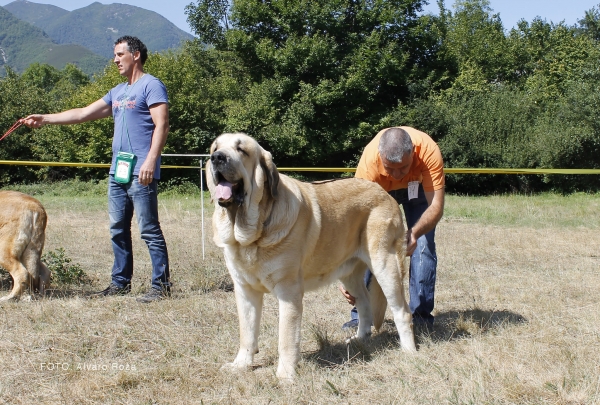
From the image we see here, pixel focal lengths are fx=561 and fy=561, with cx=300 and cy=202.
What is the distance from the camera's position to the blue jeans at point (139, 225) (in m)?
5.13

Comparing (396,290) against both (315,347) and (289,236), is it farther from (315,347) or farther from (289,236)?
(289,236)

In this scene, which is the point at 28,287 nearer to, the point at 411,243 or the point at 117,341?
the point at 117,341

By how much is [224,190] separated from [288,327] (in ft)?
3.08

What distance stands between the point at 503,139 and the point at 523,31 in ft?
63.5

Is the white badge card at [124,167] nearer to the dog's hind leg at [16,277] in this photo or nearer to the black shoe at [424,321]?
the dog's hind leg at [16,277]

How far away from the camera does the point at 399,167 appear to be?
4.11 metres

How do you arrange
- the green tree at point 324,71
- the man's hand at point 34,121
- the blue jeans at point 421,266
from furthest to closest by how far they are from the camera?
the green tree at point 324,71
the man's hand at point 34,121
the blue jeans at point 421,266

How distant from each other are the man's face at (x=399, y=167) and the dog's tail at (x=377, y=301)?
805mm

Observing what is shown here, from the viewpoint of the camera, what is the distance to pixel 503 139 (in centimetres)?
2356

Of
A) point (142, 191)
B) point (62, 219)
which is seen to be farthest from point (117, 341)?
point (62, 219)

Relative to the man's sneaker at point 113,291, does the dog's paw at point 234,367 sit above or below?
above

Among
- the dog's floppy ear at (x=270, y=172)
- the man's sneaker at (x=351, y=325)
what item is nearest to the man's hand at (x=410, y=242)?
the man's sneaker at (x=351, y=325)

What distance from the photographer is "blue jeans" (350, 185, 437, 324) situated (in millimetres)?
4469

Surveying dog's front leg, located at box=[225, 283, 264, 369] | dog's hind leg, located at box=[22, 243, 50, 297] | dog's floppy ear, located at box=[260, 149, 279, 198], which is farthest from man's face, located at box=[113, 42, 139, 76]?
dog's front leg, located at box=[225, 283, 264, 369]
